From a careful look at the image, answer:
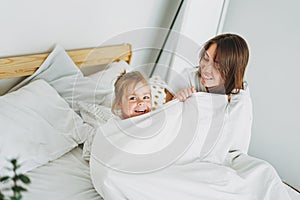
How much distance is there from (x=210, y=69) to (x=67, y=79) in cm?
66

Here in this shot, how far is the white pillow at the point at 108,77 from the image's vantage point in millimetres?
1645

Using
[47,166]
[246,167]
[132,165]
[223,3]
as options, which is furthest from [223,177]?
[223,3]

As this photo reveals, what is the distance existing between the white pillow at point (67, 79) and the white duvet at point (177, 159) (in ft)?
1.39

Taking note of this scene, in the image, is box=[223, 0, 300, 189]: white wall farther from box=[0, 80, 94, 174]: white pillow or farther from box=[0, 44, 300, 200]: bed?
box=[0, 80, 94, 174]: white pillow

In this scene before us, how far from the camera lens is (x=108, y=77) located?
1.78 m

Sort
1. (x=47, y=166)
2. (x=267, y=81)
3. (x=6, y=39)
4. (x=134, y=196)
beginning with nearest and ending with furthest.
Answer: (x=134, y=196) < (x=47, y=166) < (x=6, y=39) < (x=267, y=81)

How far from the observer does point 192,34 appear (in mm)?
2260

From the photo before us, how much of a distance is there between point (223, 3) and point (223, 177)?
1461 millimetres

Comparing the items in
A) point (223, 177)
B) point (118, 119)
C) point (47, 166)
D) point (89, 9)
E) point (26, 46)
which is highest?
point (89, 9)

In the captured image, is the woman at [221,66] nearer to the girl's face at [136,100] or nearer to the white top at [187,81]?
the white top at [187,81]

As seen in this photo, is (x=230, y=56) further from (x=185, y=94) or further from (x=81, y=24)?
(x=81, y=24)

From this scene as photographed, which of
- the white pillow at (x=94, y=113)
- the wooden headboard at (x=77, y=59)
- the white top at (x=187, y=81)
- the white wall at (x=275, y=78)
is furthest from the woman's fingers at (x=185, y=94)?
the white wall at (x=275, y=78)

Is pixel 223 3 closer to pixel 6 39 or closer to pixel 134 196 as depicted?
pixel 6 39

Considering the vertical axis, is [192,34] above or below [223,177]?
above
